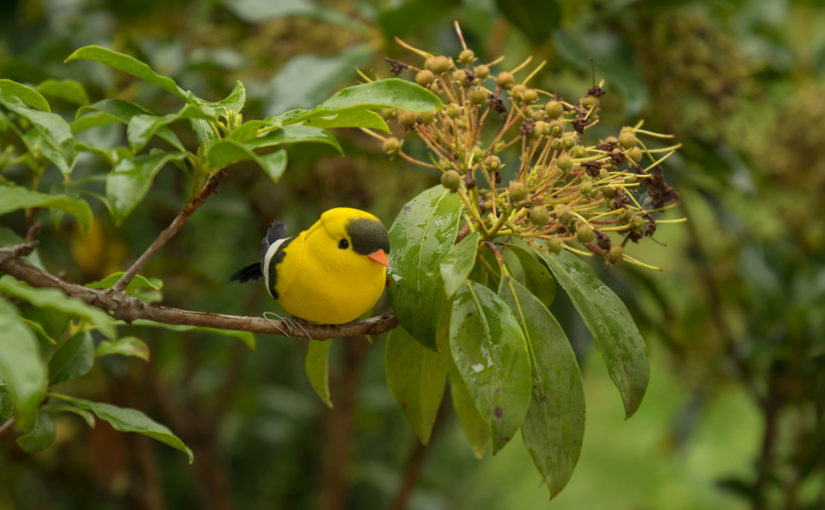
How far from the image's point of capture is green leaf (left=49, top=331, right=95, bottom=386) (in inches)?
24.5

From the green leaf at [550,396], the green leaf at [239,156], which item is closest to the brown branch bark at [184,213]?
the green leaf at [239,156]

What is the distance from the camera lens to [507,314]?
1.72 feet

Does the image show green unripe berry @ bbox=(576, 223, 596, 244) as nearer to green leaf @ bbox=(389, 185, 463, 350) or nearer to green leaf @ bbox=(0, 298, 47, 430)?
green leaf @ bbox=(389, 185, 463, 350)

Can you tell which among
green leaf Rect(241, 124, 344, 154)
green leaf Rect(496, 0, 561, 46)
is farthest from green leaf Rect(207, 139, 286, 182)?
green leaf Rect(496, 0, 561, 46)

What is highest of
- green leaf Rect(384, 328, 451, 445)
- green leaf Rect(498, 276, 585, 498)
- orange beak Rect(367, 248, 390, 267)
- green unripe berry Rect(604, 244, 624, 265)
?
green unripe berry Rect(604, 244, 624, 265)

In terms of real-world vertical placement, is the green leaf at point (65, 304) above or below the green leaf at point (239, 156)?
below

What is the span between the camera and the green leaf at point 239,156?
0.46 meters

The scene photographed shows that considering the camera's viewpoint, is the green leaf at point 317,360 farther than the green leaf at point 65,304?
Yes

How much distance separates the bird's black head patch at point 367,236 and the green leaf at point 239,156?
0.32 feet

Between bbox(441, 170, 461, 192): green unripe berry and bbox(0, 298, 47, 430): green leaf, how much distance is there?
0.94 ft

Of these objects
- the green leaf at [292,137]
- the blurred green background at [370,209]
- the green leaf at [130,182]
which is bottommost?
the blurred green background at [370,209]

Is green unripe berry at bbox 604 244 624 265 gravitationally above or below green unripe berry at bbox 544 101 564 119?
below

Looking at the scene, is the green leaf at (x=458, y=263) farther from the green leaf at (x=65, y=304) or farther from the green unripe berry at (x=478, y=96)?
the green leaf at (x=65, y=304)

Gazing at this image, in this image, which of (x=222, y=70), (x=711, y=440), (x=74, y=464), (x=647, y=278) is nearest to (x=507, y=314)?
(x=647, y=278)
